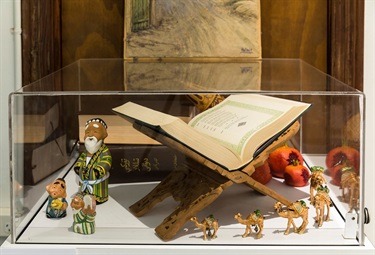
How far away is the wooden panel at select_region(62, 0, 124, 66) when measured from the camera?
1.58 metres

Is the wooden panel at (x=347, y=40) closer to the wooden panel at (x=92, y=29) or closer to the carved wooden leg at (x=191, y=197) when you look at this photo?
the wooden panel at (x=92, y=29)

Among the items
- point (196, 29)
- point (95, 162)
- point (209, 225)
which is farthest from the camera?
point (196, 29)

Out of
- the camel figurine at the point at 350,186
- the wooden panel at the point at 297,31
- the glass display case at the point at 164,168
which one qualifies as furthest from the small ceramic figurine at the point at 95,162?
the wooden panel at the point at 297,31

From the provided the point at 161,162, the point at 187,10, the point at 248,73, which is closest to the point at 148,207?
the point at 161,162

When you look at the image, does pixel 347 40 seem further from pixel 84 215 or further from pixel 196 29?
pixel 84 215

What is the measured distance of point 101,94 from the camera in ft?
3.47

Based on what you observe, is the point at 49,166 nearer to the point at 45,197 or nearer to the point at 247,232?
the point at 45,197

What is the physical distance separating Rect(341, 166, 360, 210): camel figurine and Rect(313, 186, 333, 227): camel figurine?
0.03m

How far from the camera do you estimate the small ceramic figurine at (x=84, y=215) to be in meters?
1.05

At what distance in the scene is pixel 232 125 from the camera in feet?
3.62

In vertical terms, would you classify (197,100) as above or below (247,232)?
above

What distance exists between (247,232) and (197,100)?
0.21 meters
